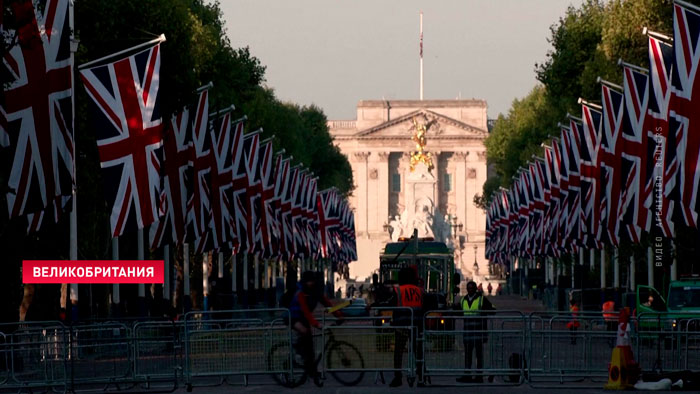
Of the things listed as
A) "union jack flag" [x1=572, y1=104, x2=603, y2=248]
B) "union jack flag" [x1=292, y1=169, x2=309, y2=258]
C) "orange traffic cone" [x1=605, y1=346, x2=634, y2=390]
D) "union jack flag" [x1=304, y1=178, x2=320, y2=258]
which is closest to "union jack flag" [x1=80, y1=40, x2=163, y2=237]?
"orange traffic cone" [x1=605, y1=346, x2=634, y2=390]

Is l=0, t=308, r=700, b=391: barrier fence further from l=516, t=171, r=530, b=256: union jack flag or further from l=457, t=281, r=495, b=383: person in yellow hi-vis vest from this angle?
l=516, t=171, r=530, b=256: union jack flag

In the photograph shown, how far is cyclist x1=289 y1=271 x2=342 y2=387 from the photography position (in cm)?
2697

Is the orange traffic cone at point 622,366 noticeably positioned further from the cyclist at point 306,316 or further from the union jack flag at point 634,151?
the union jack flag at point 634,151

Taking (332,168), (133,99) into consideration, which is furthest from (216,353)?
(332,168)

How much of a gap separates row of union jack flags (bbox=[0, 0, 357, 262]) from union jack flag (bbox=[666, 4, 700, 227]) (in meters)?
9.77

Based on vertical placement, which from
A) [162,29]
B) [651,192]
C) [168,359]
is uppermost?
[162,29]

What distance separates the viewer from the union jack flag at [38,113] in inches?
1142

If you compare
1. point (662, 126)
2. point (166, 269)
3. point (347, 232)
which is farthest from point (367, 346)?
point (347, 232)

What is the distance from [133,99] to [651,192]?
42.6 feet

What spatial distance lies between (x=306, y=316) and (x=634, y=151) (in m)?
16.3

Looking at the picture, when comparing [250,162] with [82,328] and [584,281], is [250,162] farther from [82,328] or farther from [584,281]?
[82,328]

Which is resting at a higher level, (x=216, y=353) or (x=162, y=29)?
(x=162, y=29)

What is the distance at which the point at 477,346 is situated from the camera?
1123 inches

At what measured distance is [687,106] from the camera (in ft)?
110
